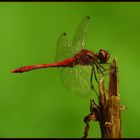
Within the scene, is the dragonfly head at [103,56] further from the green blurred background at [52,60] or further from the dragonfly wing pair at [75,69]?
the green blurred background at [52,60]

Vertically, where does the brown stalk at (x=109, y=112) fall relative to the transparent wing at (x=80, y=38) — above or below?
below

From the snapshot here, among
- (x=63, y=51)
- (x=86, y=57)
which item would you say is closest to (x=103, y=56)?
(x=86, y=57)

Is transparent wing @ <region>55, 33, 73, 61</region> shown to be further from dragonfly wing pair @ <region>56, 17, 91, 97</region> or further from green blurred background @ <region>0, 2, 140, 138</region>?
green blurred background @ <region>0, 2, 140, 138</region>

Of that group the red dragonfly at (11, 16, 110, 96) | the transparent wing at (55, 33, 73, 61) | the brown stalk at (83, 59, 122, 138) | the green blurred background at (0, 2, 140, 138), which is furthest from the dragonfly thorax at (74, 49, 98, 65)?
the brown stalk at (83, 59, 122, 138)

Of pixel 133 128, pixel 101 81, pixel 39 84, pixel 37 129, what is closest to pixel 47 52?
pixel 39 84

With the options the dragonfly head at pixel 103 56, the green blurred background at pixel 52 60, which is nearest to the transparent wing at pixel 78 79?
the dragonfly head at pixel 103 56

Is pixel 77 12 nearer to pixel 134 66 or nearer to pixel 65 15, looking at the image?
pixel 65 15

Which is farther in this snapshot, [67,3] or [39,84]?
[67,3]
